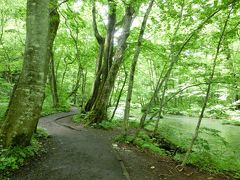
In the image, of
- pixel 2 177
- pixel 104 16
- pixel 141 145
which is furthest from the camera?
pixel 104 16

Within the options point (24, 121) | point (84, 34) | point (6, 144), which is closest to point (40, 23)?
point (24, 121)

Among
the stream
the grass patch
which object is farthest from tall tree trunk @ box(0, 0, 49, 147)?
the stream

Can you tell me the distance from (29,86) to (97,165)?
2.53 meters

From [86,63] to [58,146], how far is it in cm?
1635

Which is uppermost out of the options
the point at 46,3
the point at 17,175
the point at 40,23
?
the point at 46,3

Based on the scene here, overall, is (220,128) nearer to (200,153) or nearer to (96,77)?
(96,77)

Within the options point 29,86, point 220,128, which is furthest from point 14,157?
point 220,128

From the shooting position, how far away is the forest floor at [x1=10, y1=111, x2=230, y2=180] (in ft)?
15.4

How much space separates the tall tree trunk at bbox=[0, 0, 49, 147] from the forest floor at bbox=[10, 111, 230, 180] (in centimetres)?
82

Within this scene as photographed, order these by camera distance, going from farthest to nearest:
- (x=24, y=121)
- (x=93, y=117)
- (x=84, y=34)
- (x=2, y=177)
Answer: (x=84, y=34)
(x=93, y=117)
(x=24, y=121)
(x=2, y=177)

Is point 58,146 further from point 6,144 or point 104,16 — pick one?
point 104,16

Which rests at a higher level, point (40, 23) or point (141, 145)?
point (40, 23)

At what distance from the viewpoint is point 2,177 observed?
4203mm

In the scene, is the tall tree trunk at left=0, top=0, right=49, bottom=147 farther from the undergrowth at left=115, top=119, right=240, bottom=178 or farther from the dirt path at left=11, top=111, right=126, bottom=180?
the undergrowth at left=115, top=119, right=240, bottom=178
